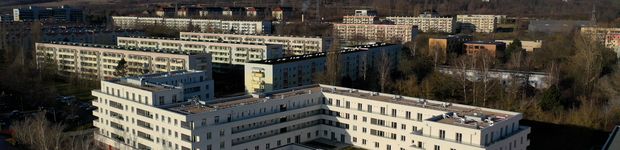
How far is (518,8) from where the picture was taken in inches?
1949

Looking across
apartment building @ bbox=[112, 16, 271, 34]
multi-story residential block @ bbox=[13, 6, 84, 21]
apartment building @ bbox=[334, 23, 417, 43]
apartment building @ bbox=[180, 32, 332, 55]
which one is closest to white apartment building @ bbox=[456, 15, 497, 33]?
apartment building @ bbox=[334, 23, 417, 43]

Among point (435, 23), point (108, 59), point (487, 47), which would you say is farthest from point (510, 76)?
point (435, 23)

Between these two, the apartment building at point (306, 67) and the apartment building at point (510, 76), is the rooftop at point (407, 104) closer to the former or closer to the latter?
the apartment building at point (306, 67)

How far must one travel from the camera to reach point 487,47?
23578 millimetres

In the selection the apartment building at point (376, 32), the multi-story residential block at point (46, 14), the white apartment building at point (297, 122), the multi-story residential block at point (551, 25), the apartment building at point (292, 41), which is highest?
the multi-story residential block at point (46, 14)

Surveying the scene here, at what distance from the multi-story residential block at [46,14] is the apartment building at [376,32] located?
1905 cm

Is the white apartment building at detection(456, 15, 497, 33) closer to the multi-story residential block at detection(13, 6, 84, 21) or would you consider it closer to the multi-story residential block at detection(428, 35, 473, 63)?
the multi-story residential block at detection(428, 35, 473, 63)

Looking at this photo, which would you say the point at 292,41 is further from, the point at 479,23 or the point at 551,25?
the point at 479,23

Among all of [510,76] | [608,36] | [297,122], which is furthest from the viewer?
[608,36]

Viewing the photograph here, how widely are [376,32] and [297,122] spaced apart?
20814 millimetres

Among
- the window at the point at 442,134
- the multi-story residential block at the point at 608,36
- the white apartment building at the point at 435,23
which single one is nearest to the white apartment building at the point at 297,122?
the window at the point at 442,134

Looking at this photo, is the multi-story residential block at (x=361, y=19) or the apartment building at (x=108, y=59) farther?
the multi-story residential block at (x=361, y=19)

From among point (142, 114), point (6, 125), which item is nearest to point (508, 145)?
point (142, 114)

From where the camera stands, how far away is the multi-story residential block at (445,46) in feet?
73.3
